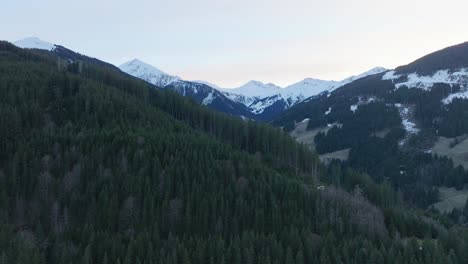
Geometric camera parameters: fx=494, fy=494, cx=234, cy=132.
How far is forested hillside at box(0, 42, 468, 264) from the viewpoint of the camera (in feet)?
296

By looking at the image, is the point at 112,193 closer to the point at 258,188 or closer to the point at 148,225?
the point at 148,225

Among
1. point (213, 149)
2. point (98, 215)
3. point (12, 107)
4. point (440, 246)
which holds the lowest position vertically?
point (440, 246)

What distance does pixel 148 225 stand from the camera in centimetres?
10900

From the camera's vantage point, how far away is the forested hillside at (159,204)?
90.2 m

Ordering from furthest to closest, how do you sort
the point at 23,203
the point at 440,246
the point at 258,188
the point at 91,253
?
the point at 258,188
the point at 23,203
the point at 440,246
the point at 91,253

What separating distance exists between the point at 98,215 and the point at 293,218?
4401 centimetres

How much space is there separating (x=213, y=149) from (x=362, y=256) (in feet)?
237

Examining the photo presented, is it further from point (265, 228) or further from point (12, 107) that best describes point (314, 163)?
point (12, 107)

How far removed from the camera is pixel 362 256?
90.8m

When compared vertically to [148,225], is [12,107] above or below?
above

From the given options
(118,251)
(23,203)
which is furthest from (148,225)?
(23,203)

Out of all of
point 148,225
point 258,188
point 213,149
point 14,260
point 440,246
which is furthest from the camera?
point 213,149

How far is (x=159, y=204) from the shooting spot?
117 metres

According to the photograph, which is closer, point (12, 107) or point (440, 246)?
point (440, 246)
